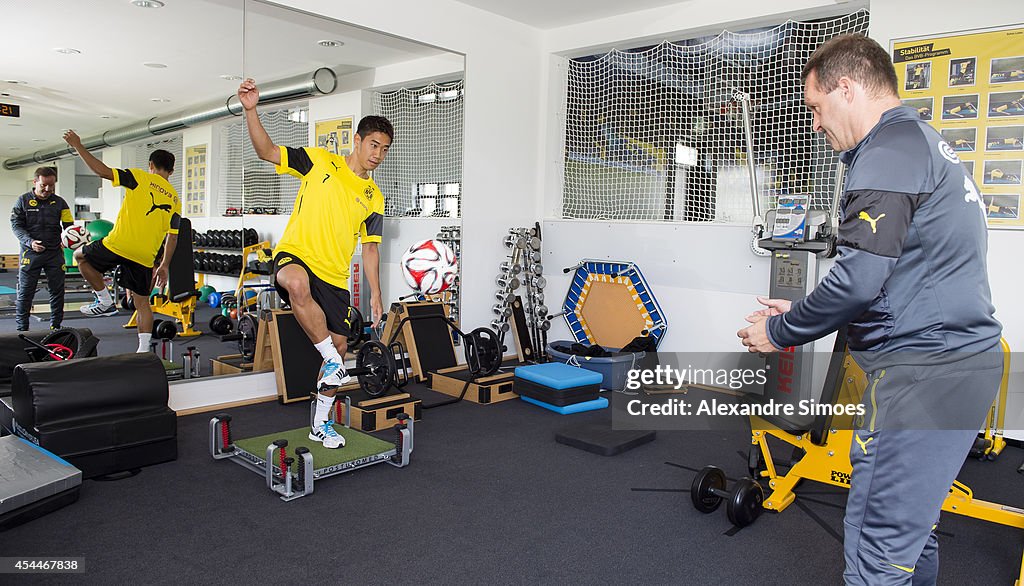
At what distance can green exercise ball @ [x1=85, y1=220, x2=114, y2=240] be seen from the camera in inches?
168

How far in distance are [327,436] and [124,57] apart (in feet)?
8.43

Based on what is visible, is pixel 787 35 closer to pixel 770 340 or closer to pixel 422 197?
pixel 422 197

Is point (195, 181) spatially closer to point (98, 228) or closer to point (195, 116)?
point (195, 116)

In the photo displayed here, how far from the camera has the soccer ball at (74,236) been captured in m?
4.25

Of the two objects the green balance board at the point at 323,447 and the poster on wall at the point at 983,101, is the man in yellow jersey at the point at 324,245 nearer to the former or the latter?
the green balance board at the point at 323,447

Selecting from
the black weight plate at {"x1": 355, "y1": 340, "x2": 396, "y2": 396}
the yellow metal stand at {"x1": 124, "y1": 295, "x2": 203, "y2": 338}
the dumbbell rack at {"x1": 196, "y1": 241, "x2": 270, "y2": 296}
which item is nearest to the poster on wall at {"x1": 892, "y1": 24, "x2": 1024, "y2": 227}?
the black weight plate at {"x1": 355, "y1": 340, "x2": 396, "y2": 396}

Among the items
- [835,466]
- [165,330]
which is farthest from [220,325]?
[835,466]

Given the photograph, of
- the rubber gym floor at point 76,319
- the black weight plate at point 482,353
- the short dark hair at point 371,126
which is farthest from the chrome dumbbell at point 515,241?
the rubber gym floor at point 76,319

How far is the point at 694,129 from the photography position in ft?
18.8

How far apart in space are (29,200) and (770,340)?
4.31 m

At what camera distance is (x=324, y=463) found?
337 centimetres

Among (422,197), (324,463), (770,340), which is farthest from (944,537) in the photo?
(422,197)

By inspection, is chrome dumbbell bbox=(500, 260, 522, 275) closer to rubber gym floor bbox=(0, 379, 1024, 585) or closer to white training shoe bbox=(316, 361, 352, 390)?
rubber gym floor bbox=(0, 379, 1024, 585)

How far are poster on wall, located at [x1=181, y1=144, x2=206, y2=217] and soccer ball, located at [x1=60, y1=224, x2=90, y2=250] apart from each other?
579 mm
